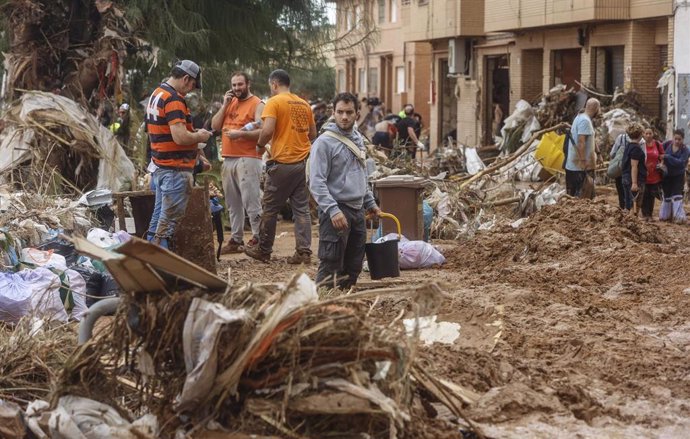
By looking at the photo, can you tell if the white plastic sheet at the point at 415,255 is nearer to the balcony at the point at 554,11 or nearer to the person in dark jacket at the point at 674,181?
the person in dark jacket at the point at 674,181

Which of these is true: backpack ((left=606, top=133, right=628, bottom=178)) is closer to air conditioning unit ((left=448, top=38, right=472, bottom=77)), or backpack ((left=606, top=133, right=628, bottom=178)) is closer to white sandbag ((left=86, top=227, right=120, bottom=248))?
white sandbag ((left=86, top=227, right=120, bottom=248))

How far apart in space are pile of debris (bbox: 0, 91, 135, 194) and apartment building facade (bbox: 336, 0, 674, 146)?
904 centimetres

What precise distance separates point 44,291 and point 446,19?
3321 cm

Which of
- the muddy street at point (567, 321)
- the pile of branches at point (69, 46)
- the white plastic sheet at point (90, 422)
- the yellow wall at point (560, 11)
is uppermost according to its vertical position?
the yellow wall at point (560, 11)

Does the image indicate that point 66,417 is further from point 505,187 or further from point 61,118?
point 505,187

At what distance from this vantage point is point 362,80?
2356 inches

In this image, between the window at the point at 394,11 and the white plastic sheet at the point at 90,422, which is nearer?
the white plastic sheet at the point at 90,422

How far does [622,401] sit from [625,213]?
27.3 ft

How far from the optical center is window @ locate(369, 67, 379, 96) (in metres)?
57.0

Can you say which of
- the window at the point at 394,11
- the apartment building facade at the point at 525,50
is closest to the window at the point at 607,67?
the apartment building facade at the point at 525,50

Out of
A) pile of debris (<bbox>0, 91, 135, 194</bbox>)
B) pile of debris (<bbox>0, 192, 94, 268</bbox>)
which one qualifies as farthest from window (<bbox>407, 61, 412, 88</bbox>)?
pile of debris (<bbox>0, 192, 94, 268</bbox>)

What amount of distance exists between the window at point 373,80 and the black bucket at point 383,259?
152 feet

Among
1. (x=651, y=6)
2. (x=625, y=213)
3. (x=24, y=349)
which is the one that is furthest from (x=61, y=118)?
(x=651, y=6)

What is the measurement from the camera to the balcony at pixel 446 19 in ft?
131
